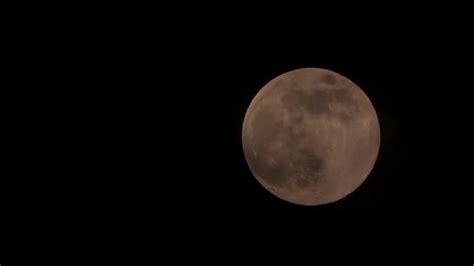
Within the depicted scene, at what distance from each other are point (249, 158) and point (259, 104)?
18.0 inches

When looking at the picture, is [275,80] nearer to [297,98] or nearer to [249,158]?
Answer: [297,98]

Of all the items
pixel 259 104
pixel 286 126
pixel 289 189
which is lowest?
pixel 289 189

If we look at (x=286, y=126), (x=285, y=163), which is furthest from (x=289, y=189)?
(x=286, y=126)

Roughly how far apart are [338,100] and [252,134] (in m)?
0.73

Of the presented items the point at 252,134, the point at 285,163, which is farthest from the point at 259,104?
the point at 285,163

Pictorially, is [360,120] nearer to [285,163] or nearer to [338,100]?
[338,100]

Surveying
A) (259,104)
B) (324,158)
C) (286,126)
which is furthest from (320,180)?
(259,104)

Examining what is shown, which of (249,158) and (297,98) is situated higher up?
(297,98)

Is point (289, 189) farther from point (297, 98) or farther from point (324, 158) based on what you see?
point (297, 98)

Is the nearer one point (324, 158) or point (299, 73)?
point (324, 158)

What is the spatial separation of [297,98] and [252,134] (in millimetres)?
471

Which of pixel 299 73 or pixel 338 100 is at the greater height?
pixel 299 73

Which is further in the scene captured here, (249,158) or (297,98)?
(249,158)

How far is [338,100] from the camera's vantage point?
4418 millimetres
